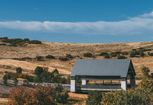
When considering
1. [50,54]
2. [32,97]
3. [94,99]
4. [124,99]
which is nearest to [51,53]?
[50,54]

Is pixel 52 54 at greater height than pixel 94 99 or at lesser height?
greater

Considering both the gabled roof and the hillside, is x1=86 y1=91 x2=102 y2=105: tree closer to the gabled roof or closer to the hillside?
the gabled roof

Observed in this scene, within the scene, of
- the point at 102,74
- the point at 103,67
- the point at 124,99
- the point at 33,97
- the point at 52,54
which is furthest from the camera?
the point at 52,54

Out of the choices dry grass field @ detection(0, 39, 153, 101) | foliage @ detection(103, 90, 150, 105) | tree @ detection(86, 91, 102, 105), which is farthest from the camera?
dry grass field @ detection(0, 39, 153, 101)

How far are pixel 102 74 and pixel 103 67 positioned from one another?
233cm

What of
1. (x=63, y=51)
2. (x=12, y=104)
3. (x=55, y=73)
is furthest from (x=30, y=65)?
(x=12, y=104)

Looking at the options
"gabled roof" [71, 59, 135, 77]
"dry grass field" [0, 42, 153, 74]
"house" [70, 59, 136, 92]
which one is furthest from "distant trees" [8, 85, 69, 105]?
"dry grass field" [0, 42, 153, 74]

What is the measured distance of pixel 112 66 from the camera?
94312 mm

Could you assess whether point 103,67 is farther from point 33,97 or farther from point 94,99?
point 33,97

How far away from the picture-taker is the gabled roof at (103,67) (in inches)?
3654

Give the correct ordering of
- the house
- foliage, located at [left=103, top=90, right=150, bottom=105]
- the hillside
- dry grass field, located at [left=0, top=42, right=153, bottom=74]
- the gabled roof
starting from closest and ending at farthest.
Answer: foliage, located at [left=103, top=90, right=150, bottom=105] < the house < the gabled roof < dry grass field, located at [left=0, top=42, right=153, bottom=74] < the hillside

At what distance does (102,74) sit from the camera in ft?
305

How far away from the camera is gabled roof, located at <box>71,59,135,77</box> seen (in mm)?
92812

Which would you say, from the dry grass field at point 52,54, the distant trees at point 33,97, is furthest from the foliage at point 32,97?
the dry grass field at point 52,54
